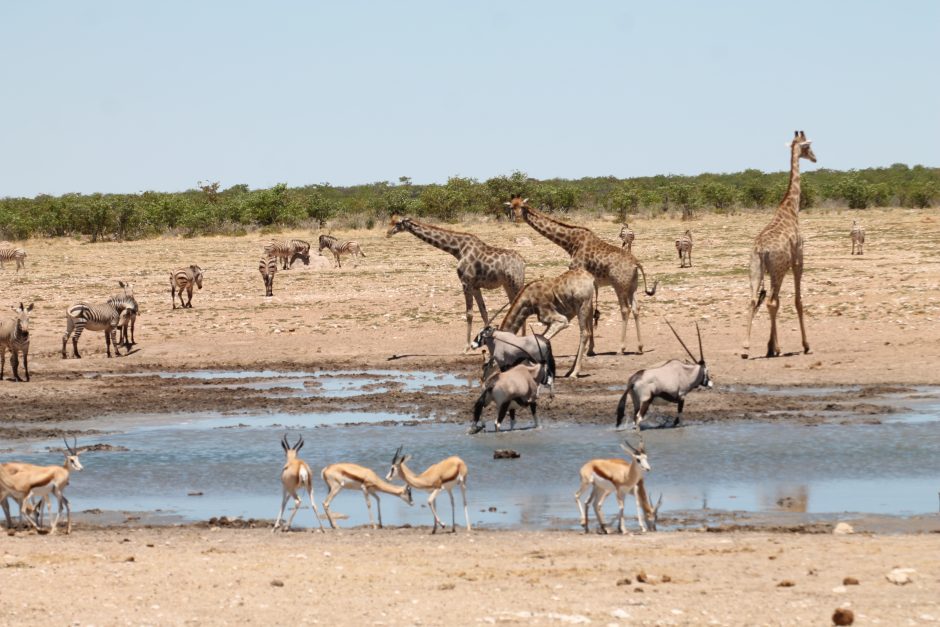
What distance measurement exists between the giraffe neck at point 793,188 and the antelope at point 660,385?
8084 mm

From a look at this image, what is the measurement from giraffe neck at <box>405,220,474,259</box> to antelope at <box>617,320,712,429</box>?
28.7ft

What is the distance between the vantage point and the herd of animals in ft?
36.8

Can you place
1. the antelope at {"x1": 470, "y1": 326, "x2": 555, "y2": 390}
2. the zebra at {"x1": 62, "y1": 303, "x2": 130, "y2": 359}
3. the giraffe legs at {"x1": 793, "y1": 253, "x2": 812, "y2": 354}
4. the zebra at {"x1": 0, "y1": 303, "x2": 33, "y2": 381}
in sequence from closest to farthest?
1. the antelope at {"x1": 470, "y1": 326, "x2": 555, "y2": 390}
2. the zebra at {"x1": 0, "y1": 303, "x2": 33, "y2": 381}
3. the giraffe legs at {"x1": 793, "y1": 253, "x2": 812, "y2": 354}
4. the zebra at {"x1": 62, "y1": 303, "x2": 130, "y2": 359}

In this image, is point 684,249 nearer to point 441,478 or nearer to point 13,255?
point 13,255

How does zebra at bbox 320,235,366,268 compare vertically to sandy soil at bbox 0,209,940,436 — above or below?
above

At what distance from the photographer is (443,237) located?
2505 centimetres

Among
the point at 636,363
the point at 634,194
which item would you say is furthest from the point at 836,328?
the point at 634,194

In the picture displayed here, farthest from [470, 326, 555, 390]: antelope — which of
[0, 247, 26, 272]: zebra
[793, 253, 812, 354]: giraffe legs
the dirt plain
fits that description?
[0, 247, 26, 272]: zebra

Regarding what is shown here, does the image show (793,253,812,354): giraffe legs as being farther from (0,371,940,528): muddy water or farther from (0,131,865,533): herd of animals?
(0,371,940,528): muddy water

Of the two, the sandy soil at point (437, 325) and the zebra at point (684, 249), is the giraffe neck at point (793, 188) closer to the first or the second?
the sandy soil at point (437, 325)

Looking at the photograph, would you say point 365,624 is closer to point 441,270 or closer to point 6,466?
point 6,466

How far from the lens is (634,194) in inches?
2562

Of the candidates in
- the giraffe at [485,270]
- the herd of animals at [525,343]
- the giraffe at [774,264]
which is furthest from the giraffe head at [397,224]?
the giraffe at [774,264]

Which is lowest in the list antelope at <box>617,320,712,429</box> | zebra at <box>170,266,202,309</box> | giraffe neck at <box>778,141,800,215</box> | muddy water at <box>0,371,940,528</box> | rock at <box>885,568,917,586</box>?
muddy water at <box>0,371,940,528</box>
